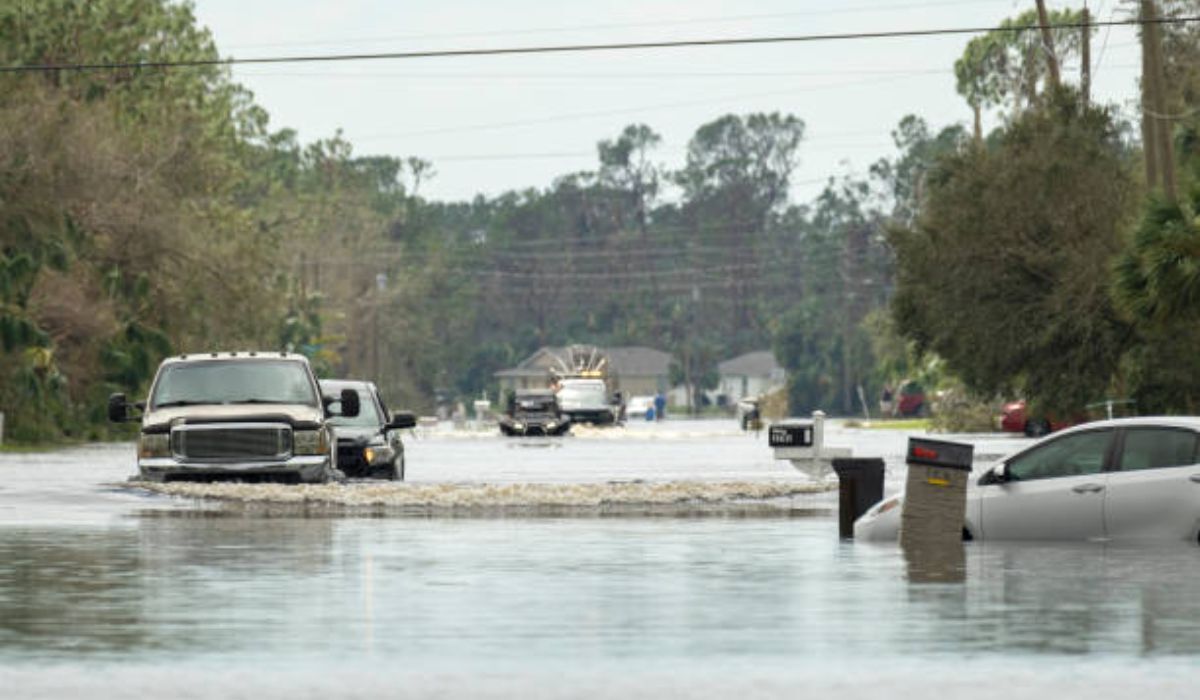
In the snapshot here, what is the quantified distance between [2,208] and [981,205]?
24907mm

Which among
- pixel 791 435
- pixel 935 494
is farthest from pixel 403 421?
pixel 935 494

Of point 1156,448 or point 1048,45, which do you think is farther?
point 1048,45

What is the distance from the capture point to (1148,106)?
171 ft

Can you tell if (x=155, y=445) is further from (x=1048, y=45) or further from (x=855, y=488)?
(x=1048, y=45)

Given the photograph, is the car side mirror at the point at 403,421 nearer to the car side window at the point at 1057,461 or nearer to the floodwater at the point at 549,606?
the floodwater at the point at 549,606

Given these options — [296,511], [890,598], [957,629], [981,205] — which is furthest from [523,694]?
[981,205]

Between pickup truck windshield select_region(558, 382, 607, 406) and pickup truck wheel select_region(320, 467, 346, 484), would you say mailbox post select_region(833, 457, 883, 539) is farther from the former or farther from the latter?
pickup truck windshield select_region(558, 382, 607, 406)

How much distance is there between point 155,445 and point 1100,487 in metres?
14.3

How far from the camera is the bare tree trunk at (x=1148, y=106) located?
50.4m

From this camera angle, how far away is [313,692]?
45.7 feet

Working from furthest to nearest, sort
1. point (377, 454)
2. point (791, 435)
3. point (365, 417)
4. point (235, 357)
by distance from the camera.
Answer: point (365, 417) → point (791, 435) → point (377, 454) → point (235, 357)

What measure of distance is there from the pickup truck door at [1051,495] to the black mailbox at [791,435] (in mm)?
13084

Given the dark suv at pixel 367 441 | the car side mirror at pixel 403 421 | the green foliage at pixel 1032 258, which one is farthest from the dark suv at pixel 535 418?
the car side mirror at pixel 403 421

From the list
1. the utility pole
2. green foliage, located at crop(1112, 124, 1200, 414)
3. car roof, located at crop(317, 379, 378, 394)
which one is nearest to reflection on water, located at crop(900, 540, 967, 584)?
car roof, located at crop(317, 379, 378, 394)
